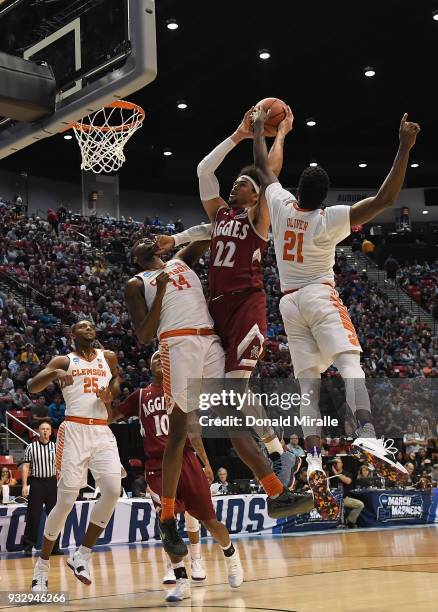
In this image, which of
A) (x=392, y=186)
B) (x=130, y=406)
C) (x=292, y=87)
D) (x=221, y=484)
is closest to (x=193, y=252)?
(x=392, y=186)

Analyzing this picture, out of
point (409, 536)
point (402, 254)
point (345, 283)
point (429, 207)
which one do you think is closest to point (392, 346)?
point (345, 283)

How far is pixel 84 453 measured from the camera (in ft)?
27.0

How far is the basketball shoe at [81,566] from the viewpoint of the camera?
754 centimetres

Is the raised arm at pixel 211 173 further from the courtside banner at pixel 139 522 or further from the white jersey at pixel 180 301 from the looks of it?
the courtside banner at pixel 139 522

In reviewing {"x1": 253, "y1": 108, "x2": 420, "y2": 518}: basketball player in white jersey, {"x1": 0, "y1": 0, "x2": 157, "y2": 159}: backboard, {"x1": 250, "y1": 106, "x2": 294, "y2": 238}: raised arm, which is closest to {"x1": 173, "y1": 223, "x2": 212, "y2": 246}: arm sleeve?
{"x1": 250, "y1": 106, "x2": 294, "y2": 238}: raised arm

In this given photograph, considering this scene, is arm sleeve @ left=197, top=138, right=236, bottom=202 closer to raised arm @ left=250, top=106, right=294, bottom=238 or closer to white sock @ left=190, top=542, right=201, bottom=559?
raised arm @ left=250, top=106, right=294, bottom=238

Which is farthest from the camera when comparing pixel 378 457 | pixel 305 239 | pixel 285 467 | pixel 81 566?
pixel 81 566

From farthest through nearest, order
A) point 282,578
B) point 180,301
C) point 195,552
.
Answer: point 195,552, point 282,578, point 180,301

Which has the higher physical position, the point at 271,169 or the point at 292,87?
the point at 292,87

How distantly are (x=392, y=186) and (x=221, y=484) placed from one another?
1029cm

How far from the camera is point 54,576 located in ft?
30.6

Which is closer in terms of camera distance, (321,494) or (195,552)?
(321,494)

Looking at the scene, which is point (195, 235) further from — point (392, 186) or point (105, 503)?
point (105, 503)

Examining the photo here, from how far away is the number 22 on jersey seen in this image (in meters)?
5.71
